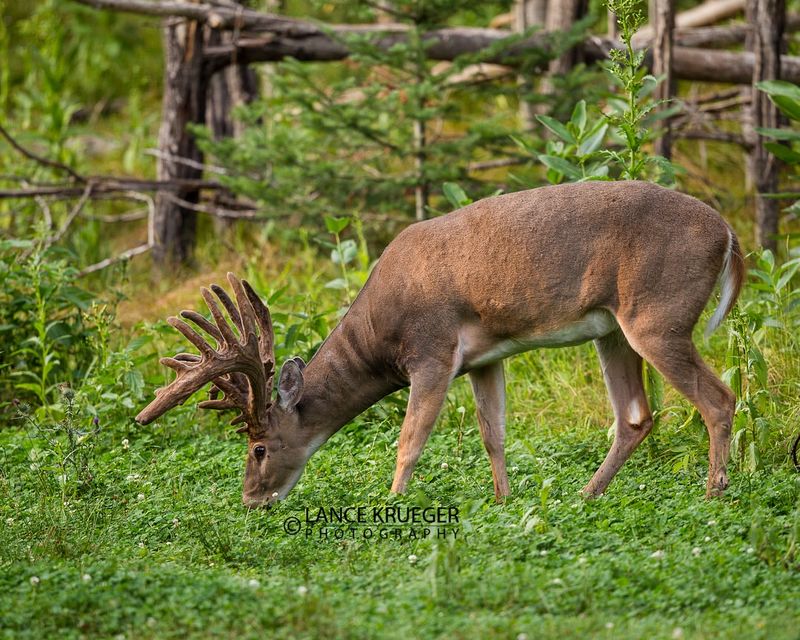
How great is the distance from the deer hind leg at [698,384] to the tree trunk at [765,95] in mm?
3771

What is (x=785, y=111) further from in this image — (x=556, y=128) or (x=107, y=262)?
(x=107, y=262)

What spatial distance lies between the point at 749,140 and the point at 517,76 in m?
2.19

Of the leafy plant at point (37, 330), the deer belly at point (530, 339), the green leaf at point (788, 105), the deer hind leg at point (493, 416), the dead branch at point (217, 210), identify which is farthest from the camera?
the dead branch at point (217, 210)

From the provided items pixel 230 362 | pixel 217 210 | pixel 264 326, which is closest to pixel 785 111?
pixel 264 326

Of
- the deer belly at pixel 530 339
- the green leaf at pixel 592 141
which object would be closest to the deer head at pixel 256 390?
the deer belly at pixel 530 339

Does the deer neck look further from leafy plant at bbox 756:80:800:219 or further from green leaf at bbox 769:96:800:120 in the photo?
green leaf at bbox 769:96:800:120

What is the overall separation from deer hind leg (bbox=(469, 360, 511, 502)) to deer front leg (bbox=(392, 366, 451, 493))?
0.40 m

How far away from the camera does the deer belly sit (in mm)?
5719

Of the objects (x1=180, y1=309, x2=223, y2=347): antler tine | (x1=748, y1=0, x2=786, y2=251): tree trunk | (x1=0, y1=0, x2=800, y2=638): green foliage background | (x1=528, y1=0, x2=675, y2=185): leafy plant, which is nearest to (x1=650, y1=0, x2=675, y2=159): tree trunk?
(x1=748, y1=0, x2=786, y2=251): tree trunk

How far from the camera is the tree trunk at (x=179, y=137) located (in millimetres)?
11242

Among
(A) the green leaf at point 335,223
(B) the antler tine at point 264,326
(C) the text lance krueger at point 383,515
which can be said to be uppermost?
(A) the green leaf at point 335,223

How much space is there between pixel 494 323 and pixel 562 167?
4.35ft

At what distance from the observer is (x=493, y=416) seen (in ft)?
20.7

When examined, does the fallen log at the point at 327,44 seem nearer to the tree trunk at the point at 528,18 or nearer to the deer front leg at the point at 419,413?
the tree trunk at the point at 528,18
